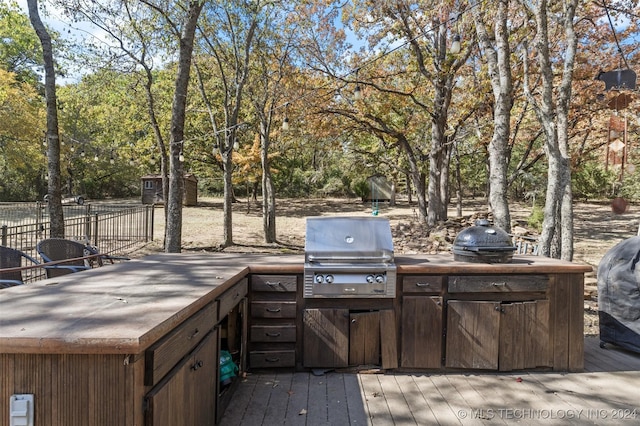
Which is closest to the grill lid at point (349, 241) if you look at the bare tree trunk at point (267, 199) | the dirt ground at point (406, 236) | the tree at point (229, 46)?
the dirt ground at point (406, 236)

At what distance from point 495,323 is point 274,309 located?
1.60m

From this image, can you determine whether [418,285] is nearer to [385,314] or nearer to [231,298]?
[385,314]

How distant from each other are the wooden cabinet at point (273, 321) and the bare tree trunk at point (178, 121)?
344 cm

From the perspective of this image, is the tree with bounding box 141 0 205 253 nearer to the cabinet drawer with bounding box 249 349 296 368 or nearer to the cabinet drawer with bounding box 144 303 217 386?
the cabinet drawer with bounding box 249 349 296 368

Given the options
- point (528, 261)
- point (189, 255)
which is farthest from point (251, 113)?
point (528, 261)

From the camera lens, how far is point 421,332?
296cm

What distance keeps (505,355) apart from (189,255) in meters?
2.58

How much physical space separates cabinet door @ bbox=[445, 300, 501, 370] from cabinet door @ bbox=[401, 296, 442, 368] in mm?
82

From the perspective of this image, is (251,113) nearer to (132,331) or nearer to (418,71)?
(418,71)

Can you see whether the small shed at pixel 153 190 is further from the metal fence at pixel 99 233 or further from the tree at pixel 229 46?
the tree at pixel 229 46

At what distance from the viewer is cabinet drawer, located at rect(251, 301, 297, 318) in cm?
294

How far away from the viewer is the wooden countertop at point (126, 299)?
3.95 ft

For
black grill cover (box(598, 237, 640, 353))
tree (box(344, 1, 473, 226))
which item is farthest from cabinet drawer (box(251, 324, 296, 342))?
tree (box(344, 1, 473, 226))

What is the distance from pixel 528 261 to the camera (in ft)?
10.4
